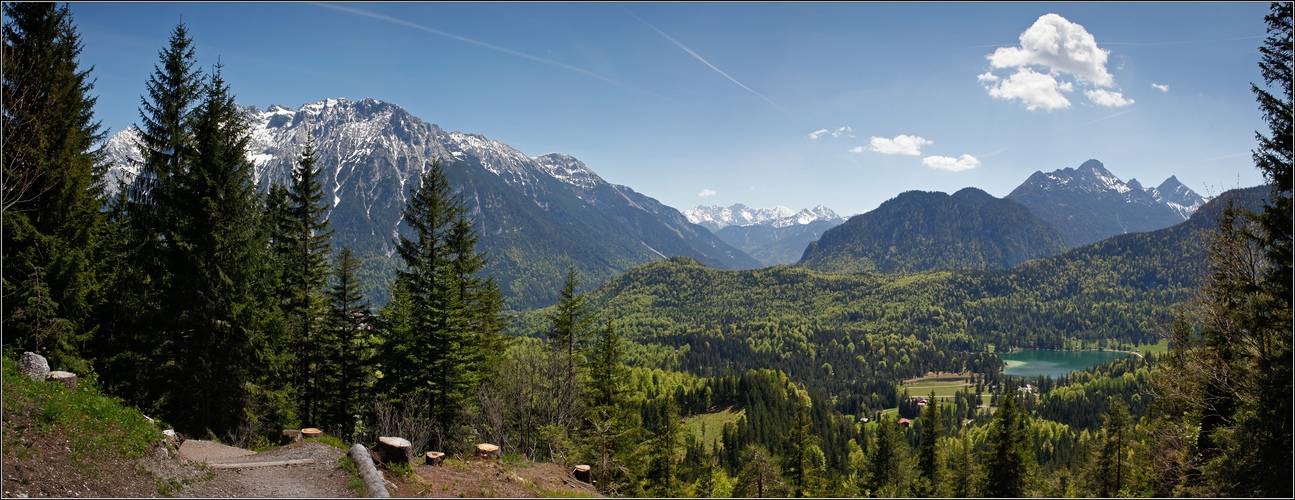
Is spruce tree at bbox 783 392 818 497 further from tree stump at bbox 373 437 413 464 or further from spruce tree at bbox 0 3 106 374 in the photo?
spruce tree at bbox 0 3 106 374

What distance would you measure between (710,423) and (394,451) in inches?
4145

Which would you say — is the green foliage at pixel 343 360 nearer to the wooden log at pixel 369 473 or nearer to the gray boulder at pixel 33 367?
the gray boulder at pixel 33 367

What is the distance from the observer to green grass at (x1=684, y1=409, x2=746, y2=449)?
106 m

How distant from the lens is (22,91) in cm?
1900

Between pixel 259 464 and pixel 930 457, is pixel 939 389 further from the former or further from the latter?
pixel 259 464

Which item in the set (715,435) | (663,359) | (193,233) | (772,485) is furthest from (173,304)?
(663,359)

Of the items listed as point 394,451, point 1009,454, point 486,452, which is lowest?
point 1009,454

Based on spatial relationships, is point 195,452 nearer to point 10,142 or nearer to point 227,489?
point 227,489

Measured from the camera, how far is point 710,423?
11531 cm

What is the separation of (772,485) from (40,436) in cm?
3353

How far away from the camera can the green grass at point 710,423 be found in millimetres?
106375

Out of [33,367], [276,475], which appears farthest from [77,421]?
[33,367]

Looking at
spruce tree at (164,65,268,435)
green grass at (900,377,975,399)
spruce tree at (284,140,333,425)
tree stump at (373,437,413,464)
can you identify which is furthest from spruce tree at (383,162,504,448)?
green grass at (900,377,975,399)

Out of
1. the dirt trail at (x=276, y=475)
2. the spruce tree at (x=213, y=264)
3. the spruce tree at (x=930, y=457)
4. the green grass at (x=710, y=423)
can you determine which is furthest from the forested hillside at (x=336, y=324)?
the green grass at (x=710, y=423)
